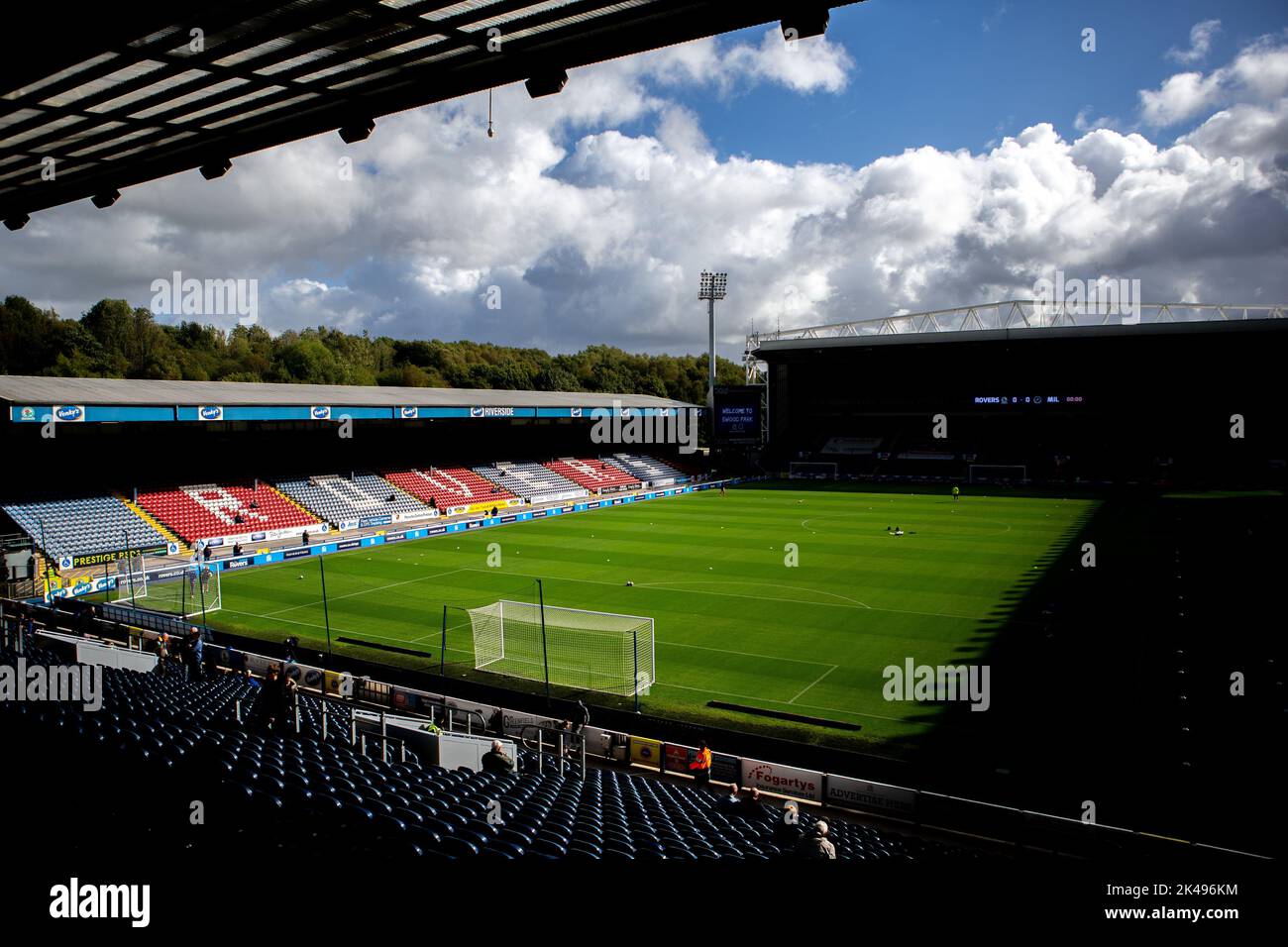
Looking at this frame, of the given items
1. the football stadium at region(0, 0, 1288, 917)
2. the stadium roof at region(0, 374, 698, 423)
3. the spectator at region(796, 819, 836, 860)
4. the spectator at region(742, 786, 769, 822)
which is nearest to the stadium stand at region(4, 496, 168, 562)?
the football stadium at region(0, 0, 1288, 917)

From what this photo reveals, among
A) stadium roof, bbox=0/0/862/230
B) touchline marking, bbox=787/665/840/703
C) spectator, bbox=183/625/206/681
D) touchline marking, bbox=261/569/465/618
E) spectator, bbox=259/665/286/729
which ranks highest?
stadium roof, bbox=0/0/862/230

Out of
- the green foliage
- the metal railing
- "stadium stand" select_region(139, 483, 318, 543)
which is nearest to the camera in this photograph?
the metal railing

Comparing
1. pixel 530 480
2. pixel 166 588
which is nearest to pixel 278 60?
pixel 166 588

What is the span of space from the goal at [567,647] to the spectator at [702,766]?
443cm

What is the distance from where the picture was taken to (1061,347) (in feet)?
217

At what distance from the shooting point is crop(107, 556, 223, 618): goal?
84.8 ft

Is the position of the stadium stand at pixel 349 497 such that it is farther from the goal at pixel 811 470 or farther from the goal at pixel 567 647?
the goal at pixel 811 470

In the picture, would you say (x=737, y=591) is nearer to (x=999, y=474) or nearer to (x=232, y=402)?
(x=232, y=402)

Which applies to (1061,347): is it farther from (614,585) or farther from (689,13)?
(689,13)

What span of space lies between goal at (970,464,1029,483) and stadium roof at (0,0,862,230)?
6670cm

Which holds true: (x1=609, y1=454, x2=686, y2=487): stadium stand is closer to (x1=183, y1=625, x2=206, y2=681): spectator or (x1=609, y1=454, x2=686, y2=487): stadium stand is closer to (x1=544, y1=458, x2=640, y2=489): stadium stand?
(x1=544, y1=458, x2=640, y2=489): stadium stand

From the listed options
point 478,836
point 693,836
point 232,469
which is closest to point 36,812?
point 478,836

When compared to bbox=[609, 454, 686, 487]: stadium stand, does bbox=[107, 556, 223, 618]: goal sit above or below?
below

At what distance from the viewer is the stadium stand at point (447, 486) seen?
165 feet
